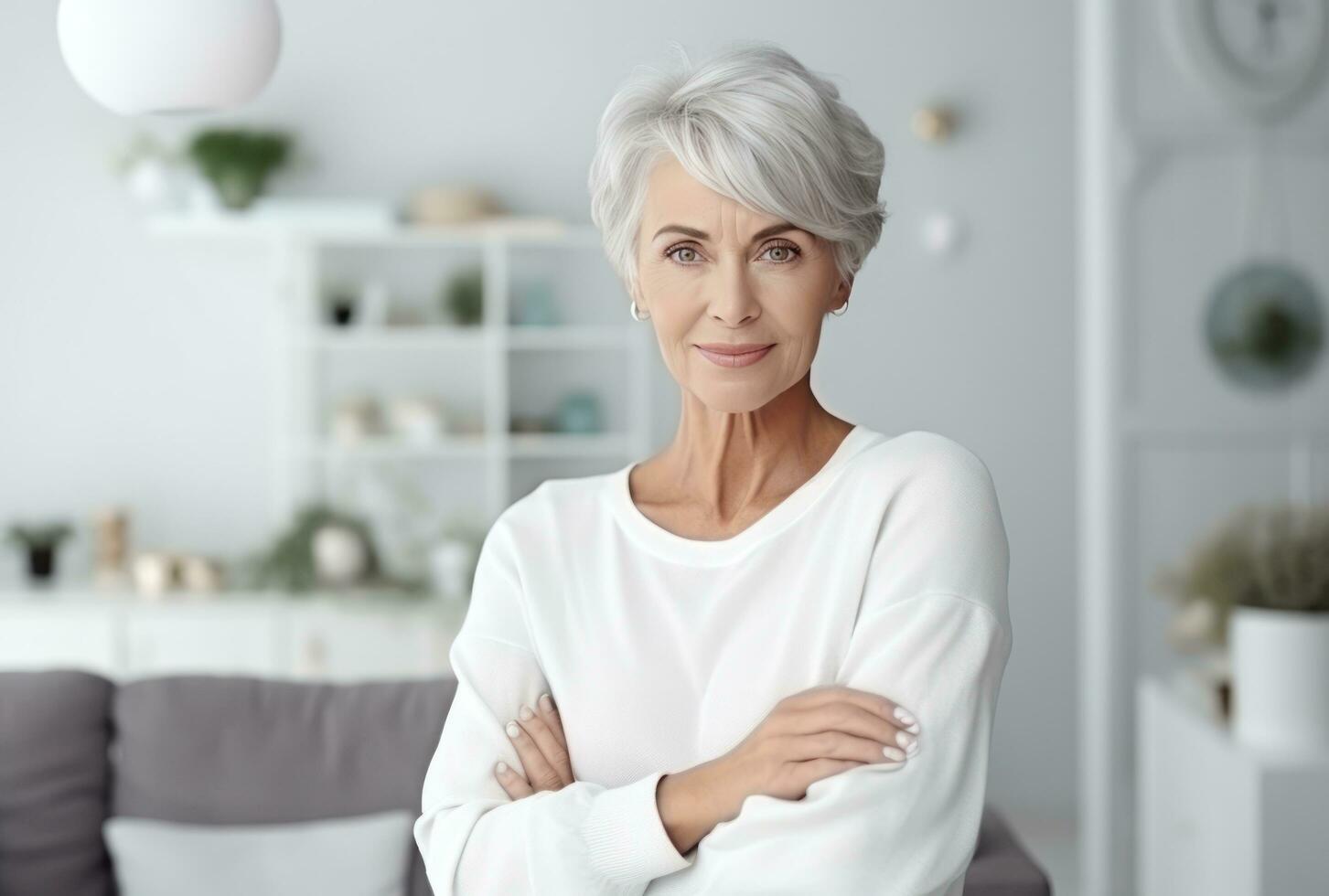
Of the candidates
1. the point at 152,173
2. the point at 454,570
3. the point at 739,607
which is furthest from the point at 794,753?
the point at 152,173

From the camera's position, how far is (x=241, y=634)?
4340 mm

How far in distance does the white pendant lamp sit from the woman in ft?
1.78

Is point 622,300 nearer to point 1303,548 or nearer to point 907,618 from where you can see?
point 1303,548

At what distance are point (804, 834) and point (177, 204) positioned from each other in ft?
14.3

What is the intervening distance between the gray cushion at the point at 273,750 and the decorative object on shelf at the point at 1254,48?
231 cm

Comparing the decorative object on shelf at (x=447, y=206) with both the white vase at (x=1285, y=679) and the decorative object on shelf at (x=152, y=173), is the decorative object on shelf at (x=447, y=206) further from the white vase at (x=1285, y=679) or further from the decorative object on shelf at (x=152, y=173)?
the white vase at (x=1285, y=679)

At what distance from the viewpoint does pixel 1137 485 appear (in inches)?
135

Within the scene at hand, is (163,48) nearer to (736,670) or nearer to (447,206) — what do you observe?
(736,670)

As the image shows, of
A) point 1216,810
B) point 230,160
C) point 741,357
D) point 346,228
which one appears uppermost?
point 230,160

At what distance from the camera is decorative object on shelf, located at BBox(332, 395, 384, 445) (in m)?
4.54

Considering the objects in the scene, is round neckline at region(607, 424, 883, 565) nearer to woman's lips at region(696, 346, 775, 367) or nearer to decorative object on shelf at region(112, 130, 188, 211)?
woman's lips at region(696, 346, 775, 367)

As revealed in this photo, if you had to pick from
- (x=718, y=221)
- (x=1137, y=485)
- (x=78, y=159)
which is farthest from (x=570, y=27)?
(x=718, y=221)

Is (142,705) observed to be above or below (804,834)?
below

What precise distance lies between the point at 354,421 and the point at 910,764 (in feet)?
12.3
